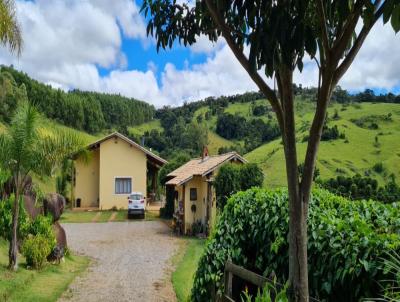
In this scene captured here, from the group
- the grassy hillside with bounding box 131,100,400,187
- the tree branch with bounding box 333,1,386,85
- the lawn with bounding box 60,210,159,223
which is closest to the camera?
the tree branch with bounding box 333,1,386,85

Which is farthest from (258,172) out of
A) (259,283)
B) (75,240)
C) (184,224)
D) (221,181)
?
(259,283)

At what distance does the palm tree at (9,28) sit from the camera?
979 centimetres

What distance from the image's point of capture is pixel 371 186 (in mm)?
21219

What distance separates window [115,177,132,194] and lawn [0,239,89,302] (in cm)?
1940

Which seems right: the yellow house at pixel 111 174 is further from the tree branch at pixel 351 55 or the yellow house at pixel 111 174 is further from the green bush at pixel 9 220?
the tree branch at pixel 351 55

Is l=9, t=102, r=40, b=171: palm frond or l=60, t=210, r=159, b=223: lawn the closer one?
l=9, t=102, r=40, b=171: palm frond

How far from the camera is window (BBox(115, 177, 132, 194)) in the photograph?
108 feet

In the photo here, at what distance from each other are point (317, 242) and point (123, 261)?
11068 millimetres

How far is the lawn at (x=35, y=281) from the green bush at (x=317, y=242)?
4.37 metres

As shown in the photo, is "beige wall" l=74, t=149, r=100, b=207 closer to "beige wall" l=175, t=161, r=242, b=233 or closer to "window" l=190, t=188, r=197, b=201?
"beige wall" l=175, t=161, r=242, b=233

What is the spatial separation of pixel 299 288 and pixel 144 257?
12384mm

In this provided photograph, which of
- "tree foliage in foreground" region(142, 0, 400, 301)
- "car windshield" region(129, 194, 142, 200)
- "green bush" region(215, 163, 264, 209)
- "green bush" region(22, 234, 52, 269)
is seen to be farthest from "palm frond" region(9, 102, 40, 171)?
"car windshield" region(129, 194, 142, 200)

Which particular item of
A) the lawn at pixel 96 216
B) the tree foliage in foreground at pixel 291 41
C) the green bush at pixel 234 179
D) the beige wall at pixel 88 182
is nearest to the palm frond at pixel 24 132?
the tree foliage in foreground at pixel 291 41

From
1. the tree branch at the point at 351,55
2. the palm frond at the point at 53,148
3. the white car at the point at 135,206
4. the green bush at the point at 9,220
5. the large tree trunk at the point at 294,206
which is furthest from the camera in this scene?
the white car at the point at 135,206
